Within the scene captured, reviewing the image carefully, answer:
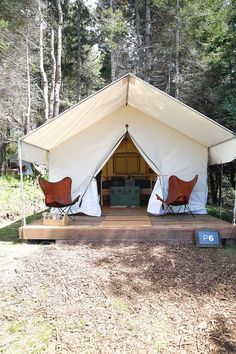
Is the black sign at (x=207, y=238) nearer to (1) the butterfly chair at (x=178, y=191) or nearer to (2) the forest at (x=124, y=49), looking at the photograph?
(1) the butterfly chair at (x=178, y=191)

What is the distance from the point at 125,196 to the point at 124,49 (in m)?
7.38

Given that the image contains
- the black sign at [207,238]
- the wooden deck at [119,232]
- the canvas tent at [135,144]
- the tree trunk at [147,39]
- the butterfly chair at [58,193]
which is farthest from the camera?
the tree trunk at [147,39]

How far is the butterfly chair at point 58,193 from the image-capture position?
214 inches

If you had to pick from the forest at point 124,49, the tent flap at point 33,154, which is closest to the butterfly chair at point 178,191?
the tent flap at point 33,154

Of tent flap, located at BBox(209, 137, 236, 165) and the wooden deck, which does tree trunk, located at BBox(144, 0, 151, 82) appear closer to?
tent flap, located at BBox(209, 137, 236, 165)

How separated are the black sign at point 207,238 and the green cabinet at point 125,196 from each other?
2.81 meters

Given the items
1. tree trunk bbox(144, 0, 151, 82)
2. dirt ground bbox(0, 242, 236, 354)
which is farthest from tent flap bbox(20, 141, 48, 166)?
tree trunk bbox(144, 0, 151, 82)

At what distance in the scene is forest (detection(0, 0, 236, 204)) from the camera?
29.3 ft

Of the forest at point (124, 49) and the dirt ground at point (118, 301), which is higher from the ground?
the forest at point (124, 49)

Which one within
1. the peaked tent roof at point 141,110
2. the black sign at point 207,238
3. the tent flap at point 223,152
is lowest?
the black sign at point 207,238

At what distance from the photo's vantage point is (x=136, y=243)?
475 centimetres

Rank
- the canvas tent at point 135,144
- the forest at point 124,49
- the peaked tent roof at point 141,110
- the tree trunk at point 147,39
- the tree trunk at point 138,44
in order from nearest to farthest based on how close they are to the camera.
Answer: the peaked tent roof at point 141,110 < the canvas tent at point 135,144 < the forest at point 124,49 < the tree trunk at point 147,39 < the tree trunk at point 138,44

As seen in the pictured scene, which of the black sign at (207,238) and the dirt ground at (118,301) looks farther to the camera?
the black sign at (207,238)

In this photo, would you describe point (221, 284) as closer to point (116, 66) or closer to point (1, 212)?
point (1, 212)
